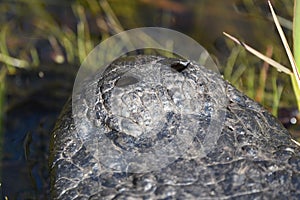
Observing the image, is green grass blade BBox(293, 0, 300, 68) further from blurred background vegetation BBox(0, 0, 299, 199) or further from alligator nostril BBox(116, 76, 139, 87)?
A: alligator nostril BBox(116, 76, 139, 87)

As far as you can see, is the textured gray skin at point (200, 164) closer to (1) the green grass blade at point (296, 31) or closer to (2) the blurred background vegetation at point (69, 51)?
(1) the green grass blade at point (296, 31)

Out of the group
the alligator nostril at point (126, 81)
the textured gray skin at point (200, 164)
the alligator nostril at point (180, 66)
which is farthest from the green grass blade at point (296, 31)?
the alligator nostril at point (126, 81)

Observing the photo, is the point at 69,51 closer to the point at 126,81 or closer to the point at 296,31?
the point at 126,81

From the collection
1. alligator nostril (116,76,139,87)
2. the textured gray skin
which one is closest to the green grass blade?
the textured gray skin

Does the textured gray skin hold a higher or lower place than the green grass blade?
lower

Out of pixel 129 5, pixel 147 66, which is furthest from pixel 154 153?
pixel 129 5

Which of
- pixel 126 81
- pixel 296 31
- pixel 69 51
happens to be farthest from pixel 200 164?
pixel 69 51

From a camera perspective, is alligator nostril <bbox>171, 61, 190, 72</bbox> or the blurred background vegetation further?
the blurred background vegetation
